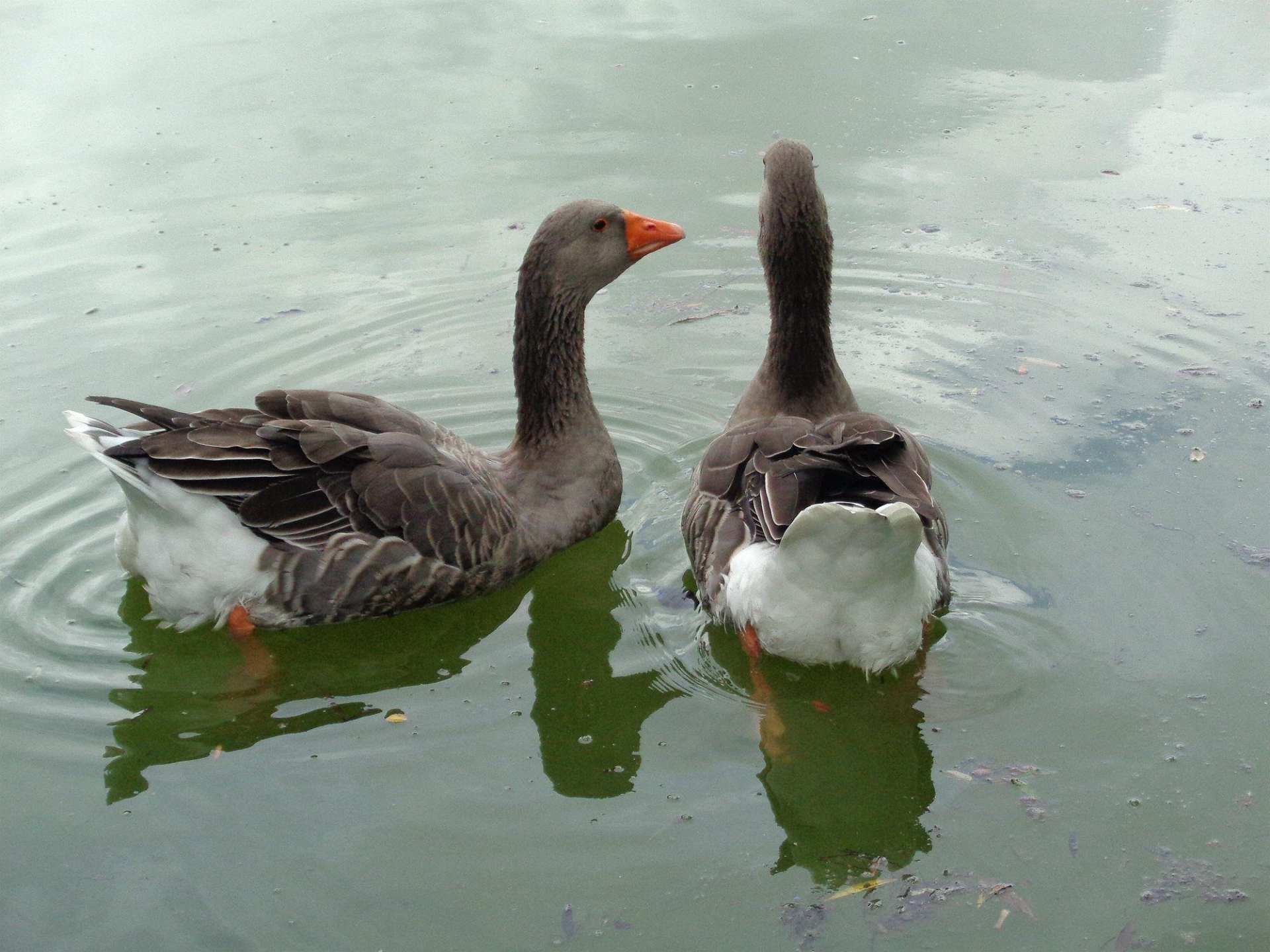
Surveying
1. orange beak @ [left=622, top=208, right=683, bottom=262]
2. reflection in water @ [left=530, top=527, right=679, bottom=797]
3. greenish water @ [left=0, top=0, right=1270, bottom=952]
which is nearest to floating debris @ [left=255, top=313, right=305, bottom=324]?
greenish water @ [left=0, top=0, right=1270, bottom=952]

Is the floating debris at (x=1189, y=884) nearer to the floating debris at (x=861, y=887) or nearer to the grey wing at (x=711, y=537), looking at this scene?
the floating debris at (x=861, y=887)

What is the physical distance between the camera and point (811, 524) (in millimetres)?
4281

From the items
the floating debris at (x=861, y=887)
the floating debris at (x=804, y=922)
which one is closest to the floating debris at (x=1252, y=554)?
the floating debris at (x=861, y=887)

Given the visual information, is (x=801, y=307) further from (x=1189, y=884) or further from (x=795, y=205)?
(x=1189, y=884)

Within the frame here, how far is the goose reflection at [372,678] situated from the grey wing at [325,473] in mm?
361

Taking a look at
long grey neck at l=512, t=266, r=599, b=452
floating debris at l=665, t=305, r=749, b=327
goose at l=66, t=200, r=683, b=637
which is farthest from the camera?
floating debris at l=665, t=305, r=749, b=327

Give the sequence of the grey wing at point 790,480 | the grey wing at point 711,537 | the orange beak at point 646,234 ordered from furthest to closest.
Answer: the orange beak at point 646,234, the grey wing at point 711,537, the grey wing at point 790,480

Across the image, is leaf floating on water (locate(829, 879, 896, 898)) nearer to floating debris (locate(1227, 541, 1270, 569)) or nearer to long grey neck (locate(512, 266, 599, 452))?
floating debris (locate(1227, 541, 1270, 569))

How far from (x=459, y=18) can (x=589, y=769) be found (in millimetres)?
9738

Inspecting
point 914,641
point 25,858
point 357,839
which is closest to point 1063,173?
point 914,641

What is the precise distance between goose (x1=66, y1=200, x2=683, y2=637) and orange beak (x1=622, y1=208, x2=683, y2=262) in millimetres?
161

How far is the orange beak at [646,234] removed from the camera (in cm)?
624

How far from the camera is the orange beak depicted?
20.5 feet

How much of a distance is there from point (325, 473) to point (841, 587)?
2.27 m
